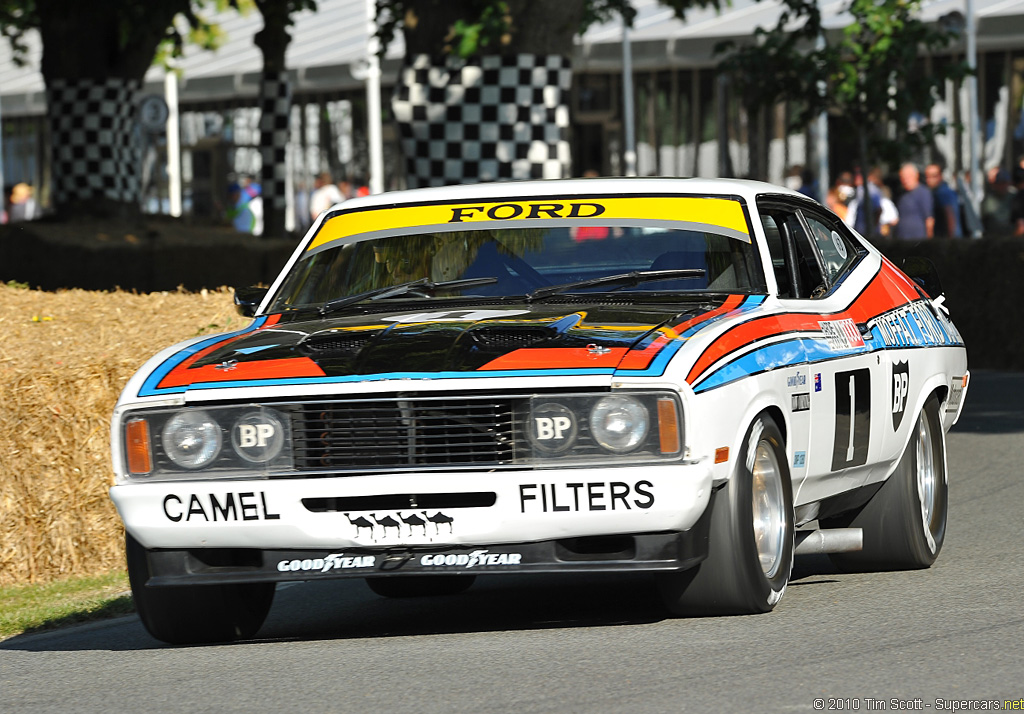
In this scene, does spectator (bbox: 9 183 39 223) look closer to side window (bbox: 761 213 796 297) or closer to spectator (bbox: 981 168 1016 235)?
spectator (bbox: 981 168 1016 235)

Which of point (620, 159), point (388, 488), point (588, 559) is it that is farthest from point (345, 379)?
point (620, 159)

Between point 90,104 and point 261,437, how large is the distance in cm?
1747

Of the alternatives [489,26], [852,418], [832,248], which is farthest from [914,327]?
[489,26]

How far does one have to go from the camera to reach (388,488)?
5848mm

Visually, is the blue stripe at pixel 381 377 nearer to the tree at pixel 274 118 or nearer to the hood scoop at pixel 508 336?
the hood scoop at pixel 508 336

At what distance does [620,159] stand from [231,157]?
10.9 metres

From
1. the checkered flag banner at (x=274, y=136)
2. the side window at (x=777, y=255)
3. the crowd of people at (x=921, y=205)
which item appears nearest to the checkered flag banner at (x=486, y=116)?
the crowd of people at (x=921, y=205)

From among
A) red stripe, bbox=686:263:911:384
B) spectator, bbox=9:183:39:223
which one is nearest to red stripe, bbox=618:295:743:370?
red stripe, bbox=686:263:911:384

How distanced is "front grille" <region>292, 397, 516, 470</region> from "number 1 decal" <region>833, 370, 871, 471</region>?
1577 mm

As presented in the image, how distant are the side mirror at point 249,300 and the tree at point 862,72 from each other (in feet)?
48.5

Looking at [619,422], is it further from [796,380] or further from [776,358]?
[796,380]

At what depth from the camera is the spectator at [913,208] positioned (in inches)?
909

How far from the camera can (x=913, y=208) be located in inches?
914

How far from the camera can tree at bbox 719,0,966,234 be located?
839 inches
